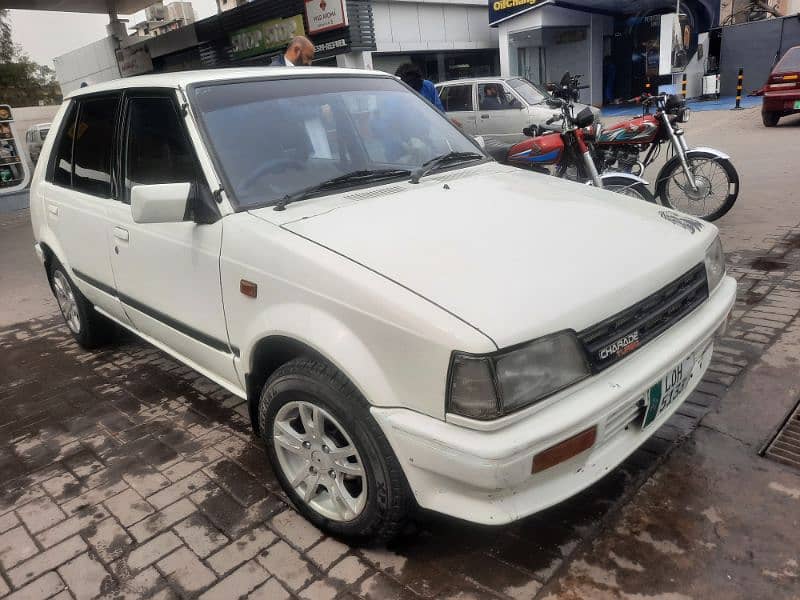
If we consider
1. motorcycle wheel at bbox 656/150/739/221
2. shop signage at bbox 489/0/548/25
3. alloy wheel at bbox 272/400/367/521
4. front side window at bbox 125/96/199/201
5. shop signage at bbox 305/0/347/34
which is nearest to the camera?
alloy wheel at bbox 272/400/367/521

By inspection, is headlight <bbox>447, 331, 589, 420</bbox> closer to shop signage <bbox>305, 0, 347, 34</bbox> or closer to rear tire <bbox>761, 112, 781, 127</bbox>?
rear tire <bbox>761, 112, 781, 127</bbox>

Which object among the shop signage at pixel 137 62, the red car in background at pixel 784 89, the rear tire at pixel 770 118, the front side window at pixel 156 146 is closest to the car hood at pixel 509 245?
→ the front side window at pixel 156 146

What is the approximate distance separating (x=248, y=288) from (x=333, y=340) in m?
0.54

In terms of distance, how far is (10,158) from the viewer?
40.2ft

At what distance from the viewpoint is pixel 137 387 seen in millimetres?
3838

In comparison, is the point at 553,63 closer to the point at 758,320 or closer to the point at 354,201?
the point at 758,320

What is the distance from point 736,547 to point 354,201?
6.41 ft

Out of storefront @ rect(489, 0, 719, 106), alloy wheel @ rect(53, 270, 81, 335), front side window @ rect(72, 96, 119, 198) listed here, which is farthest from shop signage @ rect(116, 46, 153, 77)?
front side window @ rect(72, 96, 119, 198)

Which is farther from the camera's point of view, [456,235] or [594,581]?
[456,235]

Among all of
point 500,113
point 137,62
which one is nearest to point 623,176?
point 500,113

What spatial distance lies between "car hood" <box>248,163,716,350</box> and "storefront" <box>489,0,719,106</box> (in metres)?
19.8

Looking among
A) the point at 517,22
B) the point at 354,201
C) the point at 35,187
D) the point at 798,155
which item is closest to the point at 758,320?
the point at 354,201

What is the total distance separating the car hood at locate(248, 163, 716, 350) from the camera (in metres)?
1.85

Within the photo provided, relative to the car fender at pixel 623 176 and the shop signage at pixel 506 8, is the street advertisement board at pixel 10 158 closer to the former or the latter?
the car fender at pixel 623 176
